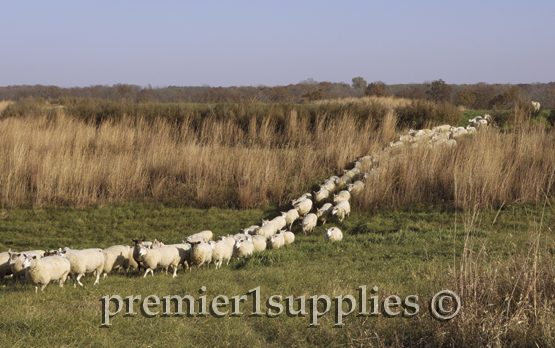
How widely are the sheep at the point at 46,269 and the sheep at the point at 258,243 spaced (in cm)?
333

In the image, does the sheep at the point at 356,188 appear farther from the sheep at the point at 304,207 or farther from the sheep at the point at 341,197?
the sheep at the point at 304,207

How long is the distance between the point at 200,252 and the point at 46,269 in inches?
86.8

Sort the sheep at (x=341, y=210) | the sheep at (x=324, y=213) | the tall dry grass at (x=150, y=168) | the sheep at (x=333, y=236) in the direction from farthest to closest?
1. the tall dry grass at (x=150, y=168)
2. the sheep at (x=324, y=213)
3. the sheep at (x=341, y=210)
4. the sheep at (x=333, y=236)

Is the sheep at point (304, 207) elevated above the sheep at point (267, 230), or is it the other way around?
the sheep at point (304, 207)

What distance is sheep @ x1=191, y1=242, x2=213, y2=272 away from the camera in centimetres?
735

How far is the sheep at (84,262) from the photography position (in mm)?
6551

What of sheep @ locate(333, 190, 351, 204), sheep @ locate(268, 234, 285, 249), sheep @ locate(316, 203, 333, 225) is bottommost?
sheep @ locate(268, 234, 285, 249)

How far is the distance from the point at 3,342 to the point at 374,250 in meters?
5.85

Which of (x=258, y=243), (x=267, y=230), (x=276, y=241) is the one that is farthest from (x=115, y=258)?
(x=267, y=230)

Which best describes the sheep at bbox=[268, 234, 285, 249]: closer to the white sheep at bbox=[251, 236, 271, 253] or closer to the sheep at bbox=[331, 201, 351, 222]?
the white sheep at bbox=[251, 236, 271, 253]

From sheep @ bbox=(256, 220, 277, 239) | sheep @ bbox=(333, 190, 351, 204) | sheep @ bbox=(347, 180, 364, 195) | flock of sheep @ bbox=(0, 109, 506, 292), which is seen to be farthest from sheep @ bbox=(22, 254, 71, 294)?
sheep @ bbox=(347, 180, 364, 195)

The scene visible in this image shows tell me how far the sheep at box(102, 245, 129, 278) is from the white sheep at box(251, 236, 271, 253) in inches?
90.4

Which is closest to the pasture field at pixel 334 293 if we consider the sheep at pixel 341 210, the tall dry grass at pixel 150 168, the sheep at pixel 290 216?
the sheep at pixel 290 216

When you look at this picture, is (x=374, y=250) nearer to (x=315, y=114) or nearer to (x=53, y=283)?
(x=53, y=283)
